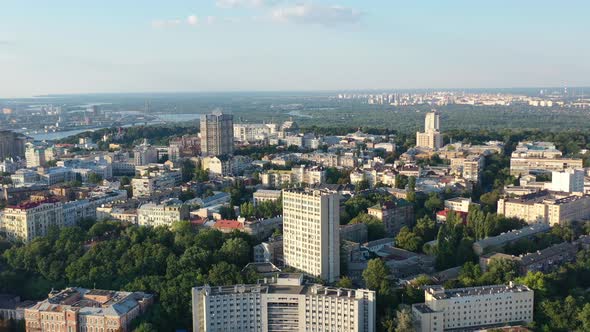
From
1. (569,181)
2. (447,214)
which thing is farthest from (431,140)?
(447,214)

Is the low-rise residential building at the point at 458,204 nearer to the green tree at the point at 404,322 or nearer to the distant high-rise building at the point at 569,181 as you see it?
the distant high-rise building at the point at 569,181

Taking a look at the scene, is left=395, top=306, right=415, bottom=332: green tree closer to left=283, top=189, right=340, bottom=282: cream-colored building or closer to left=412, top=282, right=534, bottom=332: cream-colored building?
left=412, top=282, right=534, bottom=332: cream-colored building

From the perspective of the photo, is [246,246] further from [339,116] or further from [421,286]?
[339,116]

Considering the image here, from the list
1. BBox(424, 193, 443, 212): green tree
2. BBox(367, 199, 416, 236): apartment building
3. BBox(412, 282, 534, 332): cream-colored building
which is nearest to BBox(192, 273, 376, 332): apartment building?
BBox(412, 282, 534, 332): cream-colored building

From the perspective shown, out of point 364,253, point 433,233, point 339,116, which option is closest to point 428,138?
point 433,233

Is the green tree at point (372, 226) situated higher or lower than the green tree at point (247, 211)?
lower

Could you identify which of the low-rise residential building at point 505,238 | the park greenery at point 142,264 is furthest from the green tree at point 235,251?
the low-rise residential building at point 505,238
